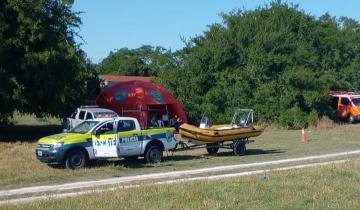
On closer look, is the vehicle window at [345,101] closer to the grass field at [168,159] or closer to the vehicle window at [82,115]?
the grass field at [168,159]

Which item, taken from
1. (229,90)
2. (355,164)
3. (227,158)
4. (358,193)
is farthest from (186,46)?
(358,193)

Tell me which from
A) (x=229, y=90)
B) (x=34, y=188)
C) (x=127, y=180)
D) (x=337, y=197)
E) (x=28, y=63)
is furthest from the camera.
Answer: (x=229, y=90)

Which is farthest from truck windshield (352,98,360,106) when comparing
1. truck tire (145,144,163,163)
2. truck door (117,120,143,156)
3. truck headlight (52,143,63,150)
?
truck headlight (52,143,63,150)

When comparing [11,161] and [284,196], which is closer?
[284,196]

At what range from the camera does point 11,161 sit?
22984 millimetres

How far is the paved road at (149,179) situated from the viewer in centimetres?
1519

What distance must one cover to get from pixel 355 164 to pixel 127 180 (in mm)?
6866

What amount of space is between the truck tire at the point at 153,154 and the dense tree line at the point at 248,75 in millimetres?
19412

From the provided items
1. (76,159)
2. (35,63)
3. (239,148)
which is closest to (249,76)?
(35,63)

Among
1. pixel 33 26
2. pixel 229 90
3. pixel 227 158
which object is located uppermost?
pixel 33 26

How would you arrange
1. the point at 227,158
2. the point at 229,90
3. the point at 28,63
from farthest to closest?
the point at 229,90 < the point at 28,63 < the point at 227,158

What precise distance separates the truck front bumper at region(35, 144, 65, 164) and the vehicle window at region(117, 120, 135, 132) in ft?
7.71

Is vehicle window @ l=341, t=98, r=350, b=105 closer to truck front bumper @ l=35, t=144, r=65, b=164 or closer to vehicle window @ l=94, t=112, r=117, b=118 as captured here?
vehicle window @ l=94, t=112, r=117, b=118

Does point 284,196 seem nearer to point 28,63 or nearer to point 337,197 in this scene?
point 337,197
